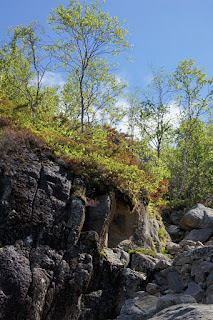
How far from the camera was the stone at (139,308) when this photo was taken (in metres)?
9.35

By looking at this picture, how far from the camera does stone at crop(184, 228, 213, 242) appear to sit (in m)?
15.6

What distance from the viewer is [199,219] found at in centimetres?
1625

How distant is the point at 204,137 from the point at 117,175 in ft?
41.9

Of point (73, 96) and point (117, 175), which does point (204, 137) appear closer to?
point (73, 96)

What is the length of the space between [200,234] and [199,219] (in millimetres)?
818

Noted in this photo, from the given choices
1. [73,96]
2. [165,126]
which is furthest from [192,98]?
[73,96]

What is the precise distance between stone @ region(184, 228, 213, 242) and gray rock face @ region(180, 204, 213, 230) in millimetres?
307

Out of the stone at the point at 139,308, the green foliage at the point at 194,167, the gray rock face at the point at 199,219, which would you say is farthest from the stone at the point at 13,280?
the green foliage at the point at 194,167

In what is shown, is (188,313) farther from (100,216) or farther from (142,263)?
(100,216)

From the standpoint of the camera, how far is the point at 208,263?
1058 centimetres

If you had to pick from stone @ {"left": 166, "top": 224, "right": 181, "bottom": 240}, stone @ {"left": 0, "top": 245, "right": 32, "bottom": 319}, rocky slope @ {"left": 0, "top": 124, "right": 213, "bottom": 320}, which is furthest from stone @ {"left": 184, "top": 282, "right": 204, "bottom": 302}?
stone @ {"left": 166, "top": 224, "right": 181, "bottom": 240}

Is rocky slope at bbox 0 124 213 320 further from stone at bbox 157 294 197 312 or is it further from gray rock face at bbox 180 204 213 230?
gray rock face at bbox 180 204 213 230

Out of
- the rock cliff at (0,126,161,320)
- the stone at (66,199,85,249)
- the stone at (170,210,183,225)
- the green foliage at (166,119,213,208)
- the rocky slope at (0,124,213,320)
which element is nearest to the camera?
the rocky slope at (0,124,213,320)

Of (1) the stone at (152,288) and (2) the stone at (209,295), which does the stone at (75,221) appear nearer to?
(1) the stone at (152,288)
